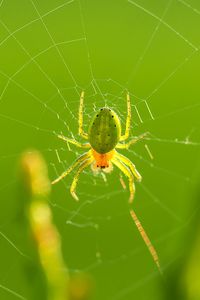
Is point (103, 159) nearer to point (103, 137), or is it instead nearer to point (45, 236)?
point (103, 137)

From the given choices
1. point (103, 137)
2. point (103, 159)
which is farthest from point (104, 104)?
point (103, 137)

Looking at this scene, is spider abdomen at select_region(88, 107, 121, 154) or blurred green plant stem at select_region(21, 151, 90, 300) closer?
blurred green plant stem at select_region(21, 151, 90, 300)

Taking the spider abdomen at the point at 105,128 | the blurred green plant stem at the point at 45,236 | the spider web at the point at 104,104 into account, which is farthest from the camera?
the spider web at the point at 104,104

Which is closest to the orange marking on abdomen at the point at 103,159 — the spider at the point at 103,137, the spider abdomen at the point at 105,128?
the spider at the point at 103,137

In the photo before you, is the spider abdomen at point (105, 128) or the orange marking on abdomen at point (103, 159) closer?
the spider abdomen at point (105, 128)

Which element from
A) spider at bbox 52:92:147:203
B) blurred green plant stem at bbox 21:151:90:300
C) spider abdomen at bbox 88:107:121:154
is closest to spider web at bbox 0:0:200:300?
spider at bbox 52:92:147:203

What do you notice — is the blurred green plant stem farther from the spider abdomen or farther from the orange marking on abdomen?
the orange marking on abdomen

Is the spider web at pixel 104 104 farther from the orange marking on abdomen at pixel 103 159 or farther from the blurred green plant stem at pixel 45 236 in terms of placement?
the blurred green plant stem at pixel 45 236
